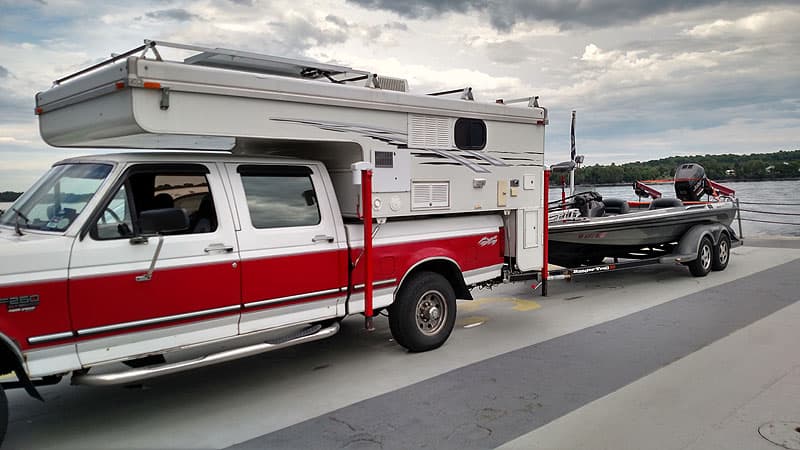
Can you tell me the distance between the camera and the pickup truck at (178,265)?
13.3 ft

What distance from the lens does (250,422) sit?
470 centimetres

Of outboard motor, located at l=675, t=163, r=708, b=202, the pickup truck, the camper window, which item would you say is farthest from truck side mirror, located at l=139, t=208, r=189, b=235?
outboard motor, located at l=675, t=163, r=708, b=202

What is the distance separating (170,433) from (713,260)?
33.6 feet

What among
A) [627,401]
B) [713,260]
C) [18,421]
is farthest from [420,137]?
[713,260]

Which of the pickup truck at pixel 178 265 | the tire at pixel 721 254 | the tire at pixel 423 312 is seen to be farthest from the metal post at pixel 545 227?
the tire at pixel 721 254

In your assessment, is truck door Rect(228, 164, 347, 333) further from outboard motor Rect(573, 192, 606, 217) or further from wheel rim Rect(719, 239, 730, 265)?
wheel rim Rect(719, 239, 730, 265)

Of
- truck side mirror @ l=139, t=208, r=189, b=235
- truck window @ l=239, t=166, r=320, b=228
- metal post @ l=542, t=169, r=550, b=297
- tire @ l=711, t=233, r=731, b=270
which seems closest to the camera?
truck side mirror @ l=139, t=208, r=189, b=235

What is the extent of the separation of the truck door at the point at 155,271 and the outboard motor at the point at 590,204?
26.6ft

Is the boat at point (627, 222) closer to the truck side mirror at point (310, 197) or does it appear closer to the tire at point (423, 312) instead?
the tire at point (423, 312)

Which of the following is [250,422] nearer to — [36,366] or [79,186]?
[36,366]

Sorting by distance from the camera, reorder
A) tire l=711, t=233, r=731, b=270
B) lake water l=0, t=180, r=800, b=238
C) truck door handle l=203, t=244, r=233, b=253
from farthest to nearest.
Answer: lake water l=0, t=180, r=800, b=238 → tire l=711, t=233, r=731, b=270 → truck door handle l=203, t=244, r=233, b=253

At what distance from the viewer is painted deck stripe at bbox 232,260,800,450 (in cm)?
436

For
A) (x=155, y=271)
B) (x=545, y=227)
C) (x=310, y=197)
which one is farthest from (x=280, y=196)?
(x=545, y=227)

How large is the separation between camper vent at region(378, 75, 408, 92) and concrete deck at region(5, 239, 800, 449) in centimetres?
278
